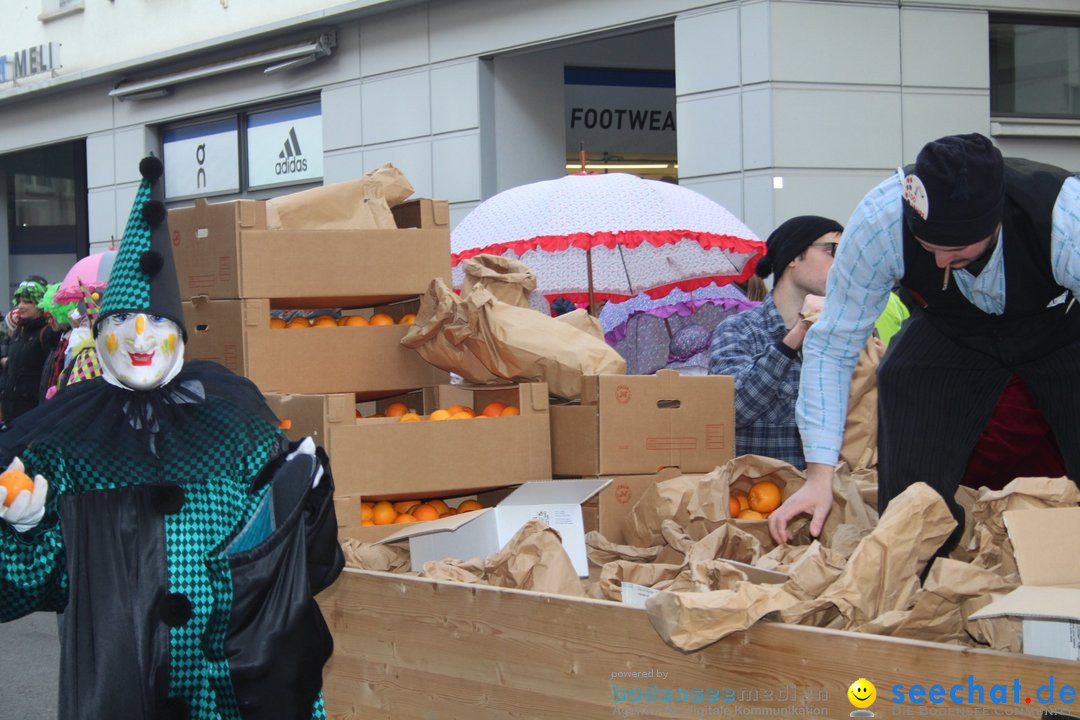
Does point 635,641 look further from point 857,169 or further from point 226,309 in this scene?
point 857,169

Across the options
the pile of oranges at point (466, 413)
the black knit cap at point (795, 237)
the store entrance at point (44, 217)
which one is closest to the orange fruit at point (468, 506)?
the pile of oranges at point (466, 413)

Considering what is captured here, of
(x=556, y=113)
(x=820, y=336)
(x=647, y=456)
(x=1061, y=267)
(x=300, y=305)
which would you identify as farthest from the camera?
(x=556, y=113)

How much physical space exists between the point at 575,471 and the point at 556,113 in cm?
807

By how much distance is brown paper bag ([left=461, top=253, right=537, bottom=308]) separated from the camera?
16.4 ft

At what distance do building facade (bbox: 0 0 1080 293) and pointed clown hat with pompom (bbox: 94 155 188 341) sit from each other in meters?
7.57

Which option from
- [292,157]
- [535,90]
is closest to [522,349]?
[535,90]

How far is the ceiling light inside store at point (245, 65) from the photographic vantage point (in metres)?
12.9

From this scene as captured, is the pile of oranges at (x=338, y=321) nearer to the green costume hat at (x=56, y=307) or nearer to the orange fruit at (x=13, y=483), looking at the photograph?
the orange fruit at (x=13, y=483)

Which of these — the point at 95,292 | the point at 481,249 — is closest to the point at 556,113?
the point at 95,292

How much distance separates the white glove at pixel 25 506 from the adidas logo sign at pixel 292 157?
454 inches

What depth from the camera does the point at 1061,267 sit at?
2.91m

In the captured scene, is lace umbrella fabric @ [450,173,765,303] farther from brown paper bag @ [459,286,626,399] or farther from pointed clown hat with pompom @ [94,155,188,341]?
pointed clown hat with pompom @ [94,155,188,341]

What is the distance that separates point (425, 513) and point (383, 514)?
0.19 metres

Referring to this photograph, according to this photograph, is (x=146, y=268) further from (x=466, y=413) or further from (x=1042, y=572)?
(x=466, y=413)
